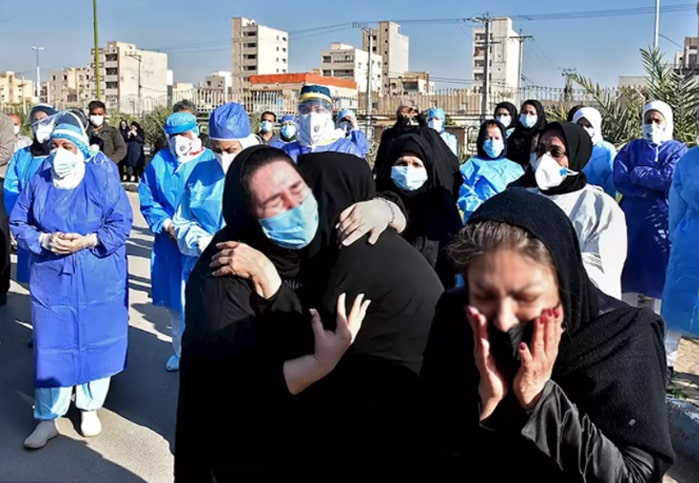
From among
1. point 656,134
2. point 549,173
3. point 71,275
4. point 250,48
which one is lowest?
point 71,275

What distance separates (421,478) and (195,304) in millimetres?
822

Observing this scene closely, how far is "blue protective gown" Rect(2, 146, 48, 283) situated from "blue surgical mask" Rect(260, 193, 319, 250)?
175 inches

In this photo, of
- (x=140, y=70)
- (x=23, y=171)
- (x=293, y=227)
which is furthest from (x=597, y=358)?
(x=140, y=70)

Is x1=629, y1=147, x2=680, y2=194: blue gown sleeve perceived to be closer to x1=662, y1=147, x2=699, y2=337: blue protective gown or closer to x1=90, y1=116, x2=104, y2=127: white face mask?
x1=662, y1=147, x2=699, y2=337: blue protective gown

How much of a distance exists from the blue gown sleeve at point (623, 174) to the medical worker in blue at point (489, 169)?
2.31 feet

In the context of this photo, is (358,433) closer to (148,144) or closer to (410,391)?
(410,391)

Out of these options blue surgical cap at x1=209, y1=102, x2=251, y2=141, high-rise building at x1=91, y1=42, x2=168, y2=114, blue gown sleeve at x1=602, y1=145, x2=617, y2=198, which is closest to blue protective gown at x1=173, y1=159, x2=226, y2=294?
blue surgical cap at x1=209, y1=102, x2=251, y2=141

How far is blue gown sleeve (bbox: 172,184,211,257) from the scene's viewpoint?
4.27m

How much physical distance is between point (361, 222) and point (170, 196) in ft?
10.0

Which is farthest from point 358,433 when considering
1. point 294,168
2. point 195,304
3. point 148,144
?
point 148,144

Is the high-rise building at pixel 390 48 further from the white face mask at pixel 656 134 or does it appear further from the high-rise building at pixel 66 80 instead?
the white face mask at pixel 656 134

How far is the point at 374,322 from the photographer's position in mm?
2229

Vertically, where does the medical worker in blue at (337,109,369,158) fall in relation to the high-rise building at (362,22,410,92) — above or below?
below

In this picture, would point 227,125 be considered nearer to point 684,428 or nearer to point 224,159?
point 224,159
